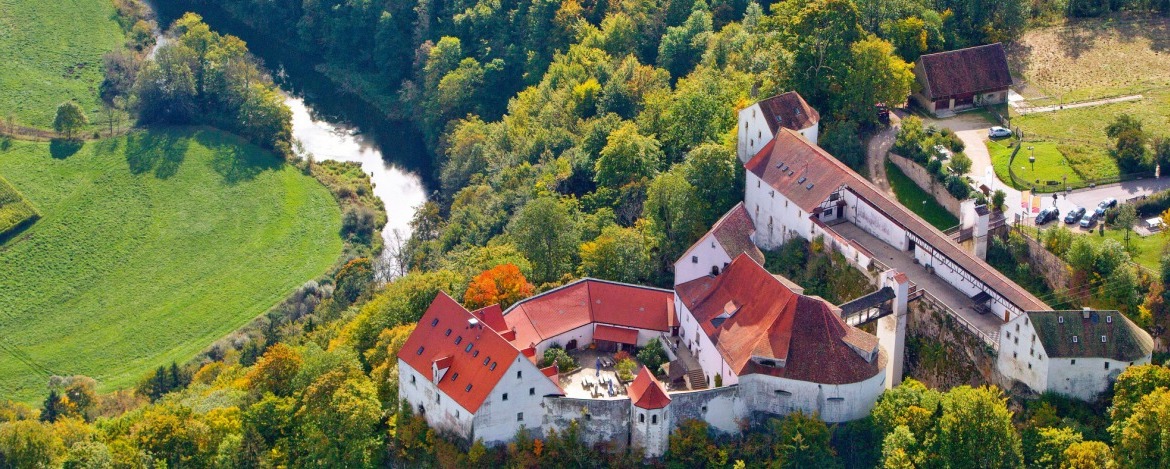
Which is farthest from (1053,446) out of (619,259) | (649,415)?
(619,259)

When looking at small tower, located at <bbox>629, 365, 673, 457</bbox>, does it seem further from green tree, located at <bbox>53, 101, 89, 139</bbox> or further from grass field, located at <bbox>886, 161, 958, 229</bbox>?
green tree, located at <bbox>53, 101, 89, 139</bbox>

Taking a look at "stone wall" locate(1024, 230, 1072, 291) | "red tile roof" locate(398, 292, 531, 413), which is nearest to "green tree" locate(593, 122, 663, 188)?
"red tile roof" locate(398, 292, 531, 413)

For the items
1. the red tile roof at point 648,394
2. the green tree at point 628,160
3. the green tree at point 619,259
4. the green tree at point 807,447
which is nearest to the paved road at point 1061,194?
the green tree at point 807,447

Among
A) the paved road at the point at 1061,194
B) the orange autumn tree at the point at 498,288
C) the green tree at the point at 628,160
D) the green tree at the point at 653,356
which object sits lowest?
the green tree at the point at 653,356

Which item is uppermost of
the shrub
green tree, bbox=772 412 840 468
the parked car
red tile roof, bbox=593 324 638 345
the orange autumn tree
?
the parked car

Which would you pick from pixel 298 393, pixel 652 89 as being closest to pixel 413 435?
pixel 298 393

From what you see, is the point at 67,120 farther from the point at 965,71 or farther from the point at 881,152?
the point at 965,71

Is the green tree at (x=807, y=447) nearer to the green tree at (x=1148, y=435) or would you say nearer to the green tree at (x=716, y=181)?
the green tree at (x=1148, y=435)
